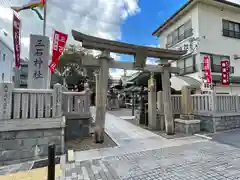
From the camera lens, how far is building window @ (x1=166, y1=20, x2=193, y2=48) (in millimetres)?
12344

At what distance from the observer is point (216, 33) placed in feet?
39.8

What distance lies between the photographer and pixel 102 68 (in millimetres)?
5504

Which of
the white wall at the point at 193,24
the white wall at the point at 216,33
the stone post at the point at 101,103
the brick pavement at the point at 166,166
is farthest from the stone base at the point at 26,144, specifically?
the white wall at the point at 216,33

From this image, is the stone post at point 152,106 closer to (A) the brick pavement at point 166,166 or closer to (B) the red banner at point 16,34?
(A) the brick pavement at point 166,166

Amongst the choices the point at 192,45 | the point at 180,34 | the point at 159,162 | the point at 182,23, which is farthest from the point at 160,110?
the point at 182,23

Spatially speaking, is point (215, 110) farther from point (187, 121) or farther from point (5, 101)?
point (5, 101)

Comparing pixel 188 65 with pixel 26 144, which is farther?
pixel 188 65

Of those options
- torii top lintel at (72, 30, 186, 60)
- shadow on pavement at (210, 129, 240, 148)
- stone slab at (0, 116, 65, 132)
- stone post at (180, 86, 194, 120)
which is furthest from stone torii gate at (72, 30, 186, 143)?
shadow on pavement at (210, 129, 240, 148)

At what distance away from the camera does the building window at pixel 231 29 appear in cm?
1253

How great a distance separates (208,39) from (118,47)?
9.50 m

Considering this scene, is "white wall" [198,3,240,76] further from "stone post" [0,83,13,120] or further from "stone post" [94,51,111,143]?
"stone post" [0,83,13,120]

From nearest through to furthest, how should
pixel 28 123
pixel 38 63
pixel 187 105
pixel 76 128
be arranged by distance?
pixel 28 123, pixel 38 63, pixel 76 128, pixel 187 105

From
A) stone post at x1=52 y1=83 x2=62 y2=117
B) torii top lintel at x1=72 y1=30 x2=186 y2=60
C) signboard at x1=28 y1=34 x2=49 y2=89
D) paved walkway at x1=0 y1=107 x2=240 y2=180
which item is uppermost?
torii top lintel at x1=72 y1=30 x2=186 y2=60

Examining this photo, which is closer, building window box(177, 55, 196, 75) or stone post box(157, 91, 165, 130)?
stone post box(157, 91, 165, 130)
